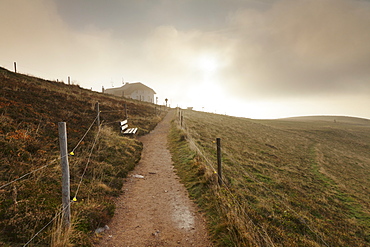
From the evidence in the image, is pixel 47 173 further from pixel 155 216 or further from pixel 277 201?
pixel 277 201

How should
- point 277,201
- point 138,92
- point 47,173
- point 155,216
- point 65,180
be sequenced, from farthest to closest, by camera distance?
point 138,92 → point 277,201 → point 47,173 → point 155,216 → point 65,180

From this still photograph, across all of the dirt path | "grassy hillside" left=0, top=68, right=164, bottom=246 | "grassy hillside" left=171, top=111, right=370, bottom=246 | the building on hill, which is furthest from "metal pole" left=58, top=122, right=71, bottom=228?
the building on hill

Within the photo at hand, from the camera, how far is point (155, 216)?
521 cm

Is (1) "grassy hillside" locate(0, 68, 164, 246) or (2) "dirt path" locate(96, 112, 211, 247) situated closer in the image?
(1) "grassy hillside" locate(0, 68, 164, 246)

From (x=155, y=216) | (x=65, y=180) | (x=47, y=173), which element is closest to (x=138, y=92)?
(x=47, y=173)

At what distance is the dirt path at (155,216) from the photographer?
423 centimetres

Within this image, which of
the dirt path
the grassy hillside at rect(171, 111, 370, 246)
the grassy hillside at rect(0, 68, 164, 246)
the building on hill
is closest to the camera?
the grassy hillside at rect(0, 68, 164, 246)

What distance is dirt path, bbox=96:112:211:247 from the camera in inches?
166

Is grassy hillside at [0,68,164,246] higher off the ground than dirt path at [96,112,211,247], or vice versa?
grassy hillside at [0,68,164,246]

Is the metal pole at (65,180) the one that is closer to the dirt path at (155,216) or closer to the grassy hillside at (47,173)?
the grassy hillside at (47,173)

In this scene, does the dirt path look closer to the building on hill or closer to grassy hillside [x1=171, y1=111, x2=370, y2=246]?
grassy hillside [x1=171, y1=111, x2=370, y2=246]

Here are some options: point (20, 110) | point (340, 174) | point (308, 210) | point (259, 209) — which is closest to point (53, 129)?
point (20, 110)

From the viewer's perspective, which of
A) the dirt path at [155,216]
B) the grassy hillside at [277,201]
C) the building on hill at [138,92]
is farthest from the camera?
the building on hill at [138,92]

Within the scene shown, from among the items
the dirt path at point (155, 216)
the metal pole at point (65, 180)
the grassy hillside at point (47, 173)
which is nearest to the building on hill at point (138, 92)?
the grassy hillside at point (47, 173)
